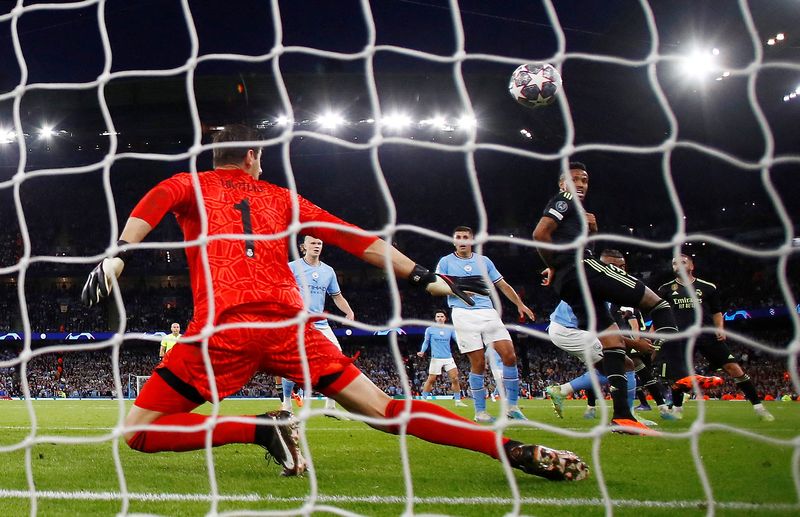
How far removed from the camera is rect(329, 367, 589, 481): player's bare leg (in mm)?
3145

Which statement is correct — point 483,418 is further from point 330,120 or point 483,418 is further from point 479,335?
point 330,120

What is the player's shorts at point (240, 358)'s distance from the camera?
3105 mm

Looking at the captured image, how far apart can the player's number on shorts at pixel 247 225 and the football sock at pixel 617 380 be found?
130 inches

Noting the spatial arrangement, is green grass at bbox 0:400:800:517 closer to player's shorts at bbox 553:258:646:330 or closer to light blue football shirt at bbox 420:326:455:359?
player's shorts at bbox 553:258:646:330

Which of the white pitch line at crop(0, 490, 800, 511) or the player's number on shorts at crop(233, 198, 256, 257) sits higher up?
the player's number on shorts at crop(233, 198, 256, 257)

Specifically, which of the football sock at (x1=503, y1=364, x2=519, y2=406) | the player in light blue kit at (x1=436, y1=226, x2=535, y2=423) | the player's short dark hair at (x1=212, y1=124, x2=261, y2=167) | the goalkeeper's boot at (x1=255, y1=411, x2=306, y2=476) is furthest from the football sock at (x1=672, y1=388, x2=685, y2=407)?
the player's short dark hair at (x1=212, y1=124, x2=261, y2=167)

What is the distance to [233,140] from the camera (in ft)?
11.2

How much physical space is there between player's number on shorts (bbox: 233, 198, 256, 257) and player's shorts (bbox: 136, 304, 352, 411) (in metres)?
0.31

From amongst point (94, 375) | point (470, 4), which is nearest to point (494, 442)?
point (470, 4)

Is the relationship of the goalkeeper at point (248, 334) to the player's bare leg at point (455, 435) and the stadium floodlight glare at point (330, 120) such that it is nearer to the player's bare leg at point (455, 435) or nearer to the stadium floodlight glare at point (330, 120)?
the player's bare leg at point (455, 435)

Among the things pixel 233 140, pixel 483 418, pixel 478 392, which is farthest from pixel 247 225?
pixel 478 392

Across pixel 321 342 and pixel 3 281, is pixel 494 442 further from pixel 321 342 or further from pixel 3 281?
pixel 3 281

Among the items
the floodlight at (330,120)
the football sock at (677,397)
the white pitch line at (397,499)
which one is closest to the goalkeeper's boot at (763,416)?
the football sock at (677,397)

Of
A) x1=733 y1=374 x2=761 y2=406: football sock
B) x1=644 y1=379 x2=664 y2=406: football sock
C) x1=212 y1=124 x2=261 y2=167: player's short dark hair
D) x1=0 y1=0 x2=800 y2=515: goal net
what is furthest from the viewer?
x1=0 y1=0 x2=800 y2=515: goal net
